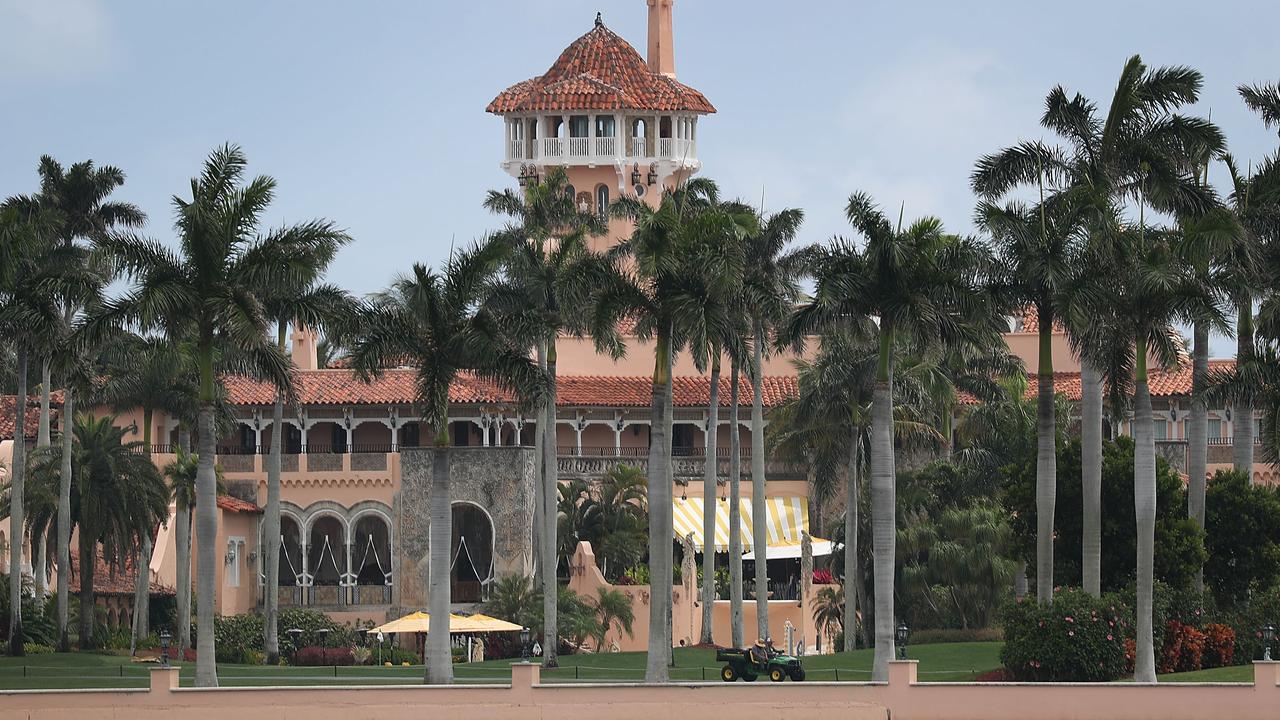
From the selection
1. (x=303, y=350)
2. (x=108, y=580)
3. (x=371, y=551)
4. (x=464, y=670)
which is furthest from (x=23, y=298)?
(x=303, y=350)

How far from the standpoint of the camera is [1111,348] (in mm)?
47188

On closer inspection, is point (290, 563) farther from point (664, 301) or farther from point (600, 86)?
point (664, 301)

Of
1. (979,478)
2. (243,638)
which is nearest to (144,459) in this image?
(243,638)

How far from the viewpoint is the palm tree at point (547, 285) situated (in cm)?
4825

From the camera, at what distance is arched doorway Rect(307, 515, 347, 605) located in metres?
77.9

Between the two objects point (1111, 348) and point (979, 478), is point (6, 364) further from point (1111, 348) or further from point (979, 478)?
point (1111, 348)

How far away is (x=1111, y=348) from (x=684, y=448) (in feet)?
117

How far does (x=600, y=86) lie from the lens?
88.0 meters

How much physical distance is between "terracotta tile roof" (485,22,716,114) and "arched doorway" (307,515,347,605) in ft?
62.5

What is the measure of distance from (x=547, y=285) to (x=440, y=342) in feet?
35.4

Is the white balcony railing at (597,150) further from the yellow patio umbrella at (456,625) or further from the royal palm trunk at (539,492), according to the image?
the yellow patio umbrella at (456,625)

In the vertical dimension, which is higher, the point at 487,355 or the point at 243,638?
the point at 487,355

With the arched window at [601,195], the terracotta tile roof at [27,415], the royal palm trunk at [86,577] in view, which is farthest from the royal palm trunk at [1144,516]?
the arched window at [601,195]

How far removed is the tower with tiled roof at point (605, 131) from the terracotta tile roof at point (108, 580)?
77.4ft
